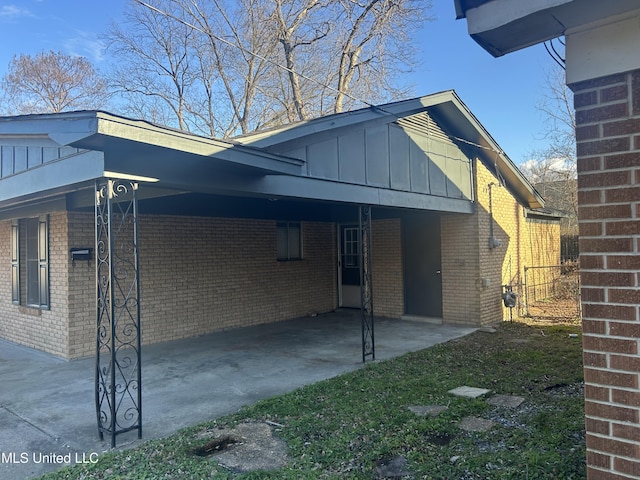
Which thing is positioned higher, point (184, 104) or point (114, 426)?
point (184, 104)

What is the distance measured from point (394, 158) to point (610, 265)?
665cm

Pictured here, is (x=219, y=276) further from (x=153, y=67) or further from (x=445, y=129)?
(x=153, y=67)

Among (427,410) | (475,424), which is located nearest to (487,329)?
(427,410)

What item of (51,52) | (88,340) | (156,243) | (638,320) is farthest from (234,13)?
(638,320)

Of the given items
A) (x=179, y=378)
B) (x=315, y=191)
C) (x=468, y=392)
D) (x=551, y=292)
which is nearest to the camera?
(x=468, y=392)

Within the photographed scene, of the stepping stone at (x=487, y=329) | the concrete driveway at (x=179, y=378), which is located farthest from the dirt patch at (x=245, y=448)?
the stepping stone at (x=487, y=329)

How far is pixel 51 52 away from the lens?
21609mm

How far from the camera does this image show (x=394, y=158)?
860cm

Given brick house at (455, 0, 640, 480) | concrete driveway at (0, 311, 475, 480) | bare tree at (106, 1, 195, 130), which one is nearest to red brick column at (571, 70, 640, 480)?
brick house at (455, 0, 640, 480)

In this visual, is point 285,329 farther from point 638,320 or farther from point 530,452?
point 638,320

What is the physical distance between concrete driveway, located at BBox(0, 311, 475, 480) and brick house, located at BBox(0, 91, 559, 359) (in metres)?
0.77

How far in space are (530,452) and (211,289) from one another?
739 cm

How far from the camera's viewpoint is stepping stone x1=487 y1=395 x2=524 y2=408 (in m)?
5.05

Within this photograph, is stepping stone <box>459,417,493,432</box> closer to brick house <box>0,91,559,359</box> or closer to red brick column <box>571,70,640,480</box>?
red brick column <box>571,70,640,480</box>
